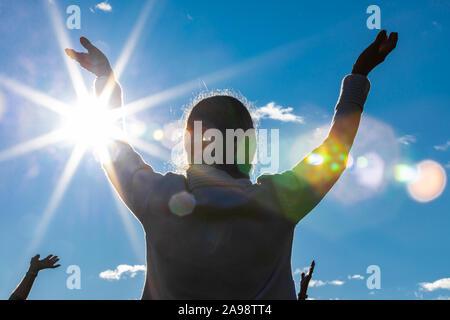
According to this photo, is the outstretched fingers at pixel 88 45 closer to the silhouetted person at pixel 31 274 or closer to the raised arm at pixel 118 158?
the raised arm at pixel 118 158

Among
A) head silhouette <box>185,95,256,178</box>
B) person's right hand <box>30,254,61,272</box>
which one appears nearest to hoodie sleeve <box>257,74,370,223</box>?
head silhouette <box>185,95,256,178</box>

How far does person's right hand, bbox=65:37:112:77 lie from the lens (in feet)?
9.53

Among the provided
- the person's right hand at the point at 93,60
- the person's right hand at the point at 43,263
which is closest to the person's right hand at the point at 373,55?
the person's right hand at the point at 93,60

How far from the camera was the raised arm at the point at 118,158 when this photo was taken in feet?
7.48

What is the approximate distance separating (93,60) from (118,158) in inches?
36.0

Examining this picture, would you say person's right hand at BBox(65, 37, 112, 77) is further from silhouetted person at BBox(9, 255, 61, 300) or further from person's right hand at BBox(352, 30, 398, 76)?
silhouetted person at BBox(9, 255, 61, 300)

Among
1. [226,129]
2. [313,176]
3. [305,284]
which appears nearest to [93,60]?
[226,129]

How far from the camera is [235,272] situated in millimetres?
2119

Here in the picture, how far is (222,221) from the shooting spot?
85.6 inches

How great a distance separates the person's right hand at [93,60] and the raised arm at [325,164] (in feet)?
4.78

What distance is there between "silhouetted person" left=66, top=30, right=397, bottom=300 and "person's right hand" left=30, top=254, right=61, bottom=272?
7.91 meters
